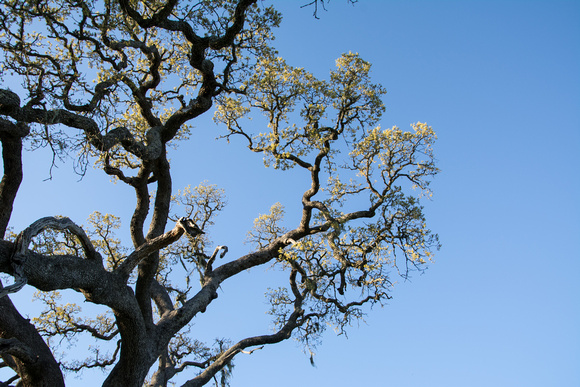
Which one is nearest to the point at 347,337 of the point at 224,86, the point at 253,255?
the point at 253,255

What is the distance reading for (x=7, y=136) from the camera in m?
9.30

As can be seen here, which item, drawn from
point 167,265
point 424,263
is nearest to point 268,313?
point 167,265

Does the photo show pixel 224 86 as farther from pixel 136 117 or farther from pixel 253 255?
pixel 253 255

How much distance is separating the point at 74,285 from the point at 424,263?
28.7ft

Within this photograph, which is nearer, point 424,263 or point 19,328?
point 19,328

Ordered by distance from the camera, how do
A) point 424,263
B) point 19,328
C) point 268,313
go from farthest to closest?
point 268,313 → point 424,263 → point 19,328

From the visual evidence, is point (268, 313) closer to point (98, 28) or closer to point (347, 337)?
point (347, 337)

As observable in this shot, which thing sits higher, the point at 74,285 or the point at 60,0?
the point at 60,0

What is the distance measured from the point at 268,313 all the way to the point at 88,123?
27.8ft

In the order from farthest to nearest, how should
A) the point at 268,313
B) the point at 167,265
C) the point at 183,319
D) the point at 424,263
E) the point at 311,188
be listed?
1. the point at 167,265
2. the point at 268,313
3. the point at 311,188
4. the point at 424,263
5. the point at 183,319

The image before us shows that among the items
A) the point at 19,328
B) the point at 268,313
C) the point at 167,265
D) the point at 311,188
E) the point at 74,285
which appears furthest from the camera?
the point at 167,265

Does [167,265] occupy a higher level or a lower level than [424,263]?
higher

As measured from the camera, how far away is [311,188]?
13836mm

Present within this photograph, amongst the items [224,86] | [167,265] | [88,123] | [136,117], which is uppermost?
[136,117]
